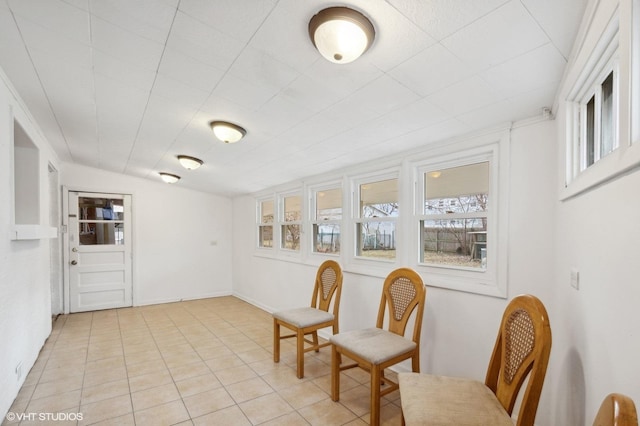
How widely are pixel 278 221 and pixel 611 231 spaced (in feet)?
13.9

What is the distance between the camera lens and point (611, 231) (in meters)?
0.97

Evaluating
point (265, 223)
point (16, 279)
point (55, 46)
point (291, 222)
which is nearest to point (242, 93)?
point (55, 46)

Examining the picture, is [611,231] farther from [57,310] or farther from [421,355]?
[57,310]

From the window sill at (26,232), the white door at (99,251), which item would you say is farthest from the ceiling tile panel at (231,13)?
the white door at (99,251)

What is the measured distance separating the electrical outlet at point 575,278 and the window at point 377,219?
165 cm

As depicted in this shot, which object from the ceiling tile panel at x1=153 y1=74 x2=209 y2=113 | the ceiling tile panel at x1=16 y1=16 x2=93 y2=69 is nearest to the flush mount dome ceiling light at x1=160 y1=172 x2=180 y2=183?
the ceiling tile panel at x1=153 y1=74 x2=209 y2=113

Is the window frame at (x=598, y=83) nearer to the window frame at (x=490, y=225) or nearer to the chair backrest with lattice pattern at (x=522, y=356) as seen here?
the window frame at (x=490, y=225)

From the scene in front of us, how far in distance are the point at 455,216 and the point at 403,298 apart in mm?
799

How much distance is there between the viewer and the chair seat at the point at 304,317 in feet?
9.21

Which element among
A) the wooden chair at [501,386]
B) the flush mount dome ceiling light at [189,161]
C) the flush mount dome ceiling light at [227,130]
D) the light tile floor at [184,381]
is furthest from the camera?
the flush mount dome ceiling light at [189,161]

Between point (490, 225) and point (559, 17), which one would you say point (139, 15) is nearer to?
point (559, 17)

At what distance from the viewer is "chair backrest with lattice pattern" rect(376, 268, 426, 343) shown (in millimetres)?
2275

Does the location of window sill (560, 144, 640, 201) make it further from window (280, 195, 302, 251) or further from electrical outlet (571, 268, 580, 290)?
window (280, 195, 302, 251)

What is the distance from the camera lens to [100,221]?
5.17 m
